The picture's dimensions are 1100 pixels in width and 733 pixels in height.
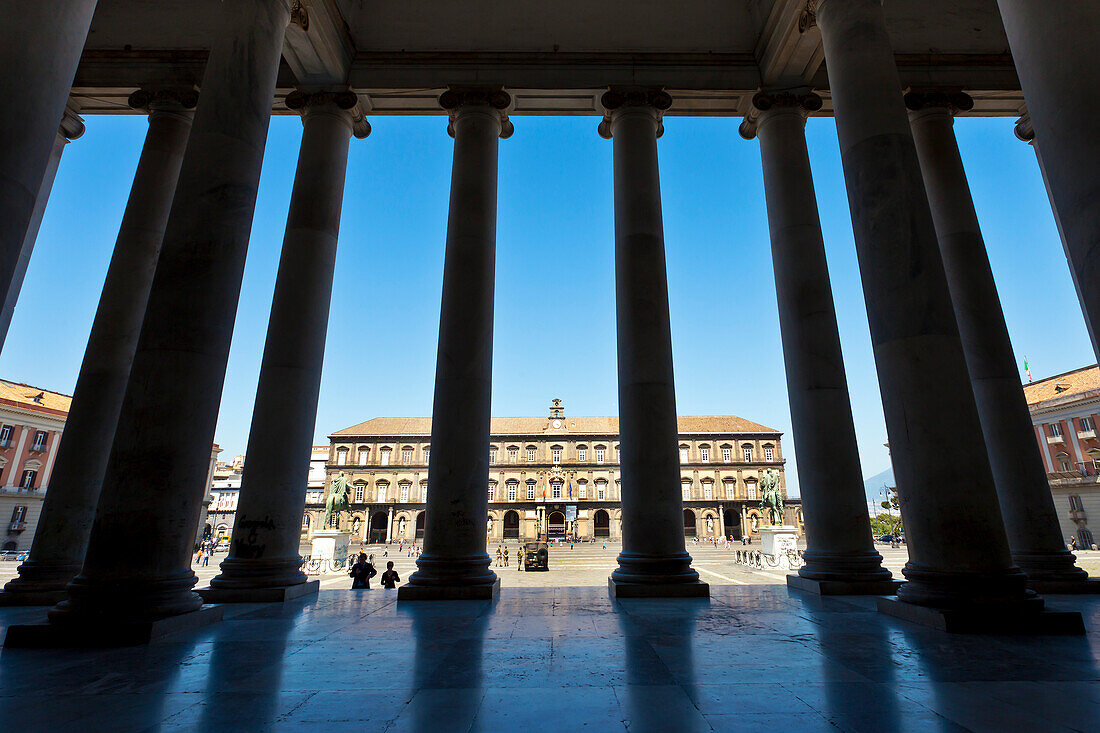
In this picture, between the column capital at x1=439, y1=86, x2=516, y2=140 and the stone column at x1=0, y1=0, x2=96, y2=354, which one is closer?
the stone column at x1=0, y1=0, x2=96, y2=354

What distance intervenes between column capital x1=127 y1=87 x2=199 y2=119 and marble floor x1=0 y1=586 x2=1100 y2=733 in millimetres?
18278

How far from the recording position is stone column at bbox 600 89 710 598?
56.6 feet

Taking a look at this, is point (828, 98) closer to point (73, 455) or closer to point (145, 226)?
point (145, 226)

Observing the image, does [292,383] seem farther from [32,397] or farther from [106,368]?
[32,397]

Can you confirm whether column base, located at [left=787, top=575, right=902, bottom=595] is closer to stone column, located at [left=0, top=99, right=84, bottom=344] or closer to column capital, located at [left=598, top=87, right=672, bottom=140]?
column capital, located at [left=598, top=87, right=672, bottom=140]

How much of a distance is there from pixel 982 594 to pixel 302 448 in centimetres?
1807

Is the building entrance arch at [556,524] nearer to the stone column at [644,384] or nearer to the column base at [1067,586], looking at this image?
the stone column at [644,384]

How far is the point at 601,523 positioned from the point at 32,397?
396 feet

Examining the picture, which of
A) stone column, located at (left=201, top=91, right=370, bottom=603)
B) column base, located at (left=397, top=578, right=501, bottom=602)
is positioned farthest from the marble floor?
stone column, located at (left=201, top=91, right=370, bottom=603)

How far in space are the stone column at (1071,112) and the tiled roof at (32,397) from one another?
387 feet

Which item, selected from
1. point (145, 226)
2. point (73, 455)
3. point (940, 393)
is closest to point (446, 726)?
point (940, 393)

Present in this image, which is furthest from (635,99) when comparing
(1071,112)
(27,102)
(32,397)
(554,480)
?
(554,480)

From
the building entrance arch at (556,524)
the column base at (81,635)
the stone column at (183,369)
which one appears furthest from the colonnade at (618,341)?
the building entrance arch at (556,524)

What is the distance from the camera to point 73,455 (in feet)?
56.4
